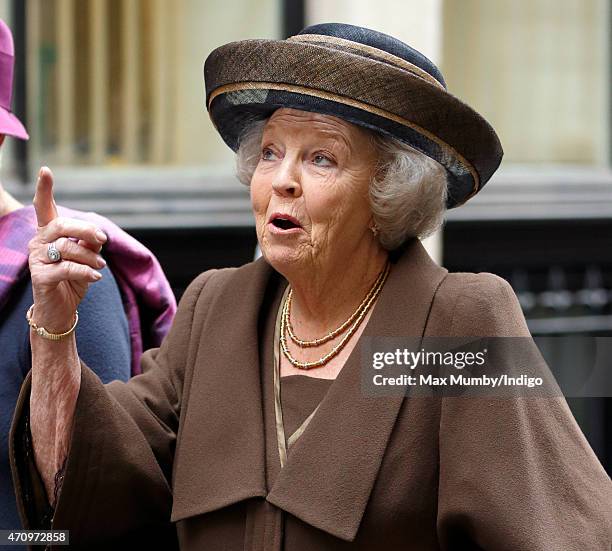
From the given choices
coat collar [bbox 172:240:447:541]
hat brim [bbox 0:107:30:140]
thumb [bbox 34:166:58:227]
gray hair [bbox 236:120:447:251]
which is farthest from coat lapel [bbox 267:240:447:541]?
hat brim [bbox 0:107:30:140]

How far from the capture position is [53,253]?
7.70 ft

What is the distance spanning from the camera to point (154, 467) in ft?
8.32

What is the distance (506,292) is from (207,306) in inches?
26.8

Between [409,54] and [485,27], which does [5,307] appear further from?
[485,27]

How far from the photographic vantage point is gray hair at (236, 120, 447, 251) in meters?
2.47

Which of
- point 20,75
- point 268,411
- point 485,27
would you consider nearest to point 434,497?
point 268,411

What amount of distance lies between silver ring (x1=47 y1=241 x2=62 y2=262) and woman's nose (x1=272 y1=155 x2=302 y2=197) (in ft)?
1.46

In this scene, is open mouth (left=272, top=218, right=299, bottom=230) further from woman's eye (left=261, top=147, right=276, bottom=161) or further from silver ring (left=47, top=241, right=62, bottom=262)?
silver ring (left=47, top=241, right=62, bottom=262)

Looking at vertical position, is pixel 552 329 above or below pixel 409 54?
below

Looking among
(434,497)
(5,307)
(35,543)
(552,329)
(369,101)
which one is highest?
(369,101)

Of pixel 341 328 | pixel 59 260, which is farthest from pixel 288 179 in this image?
pixel 59 260

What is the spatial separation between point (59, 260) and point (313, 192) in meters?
0.52

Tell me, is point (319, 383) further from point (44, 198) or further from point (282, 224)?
point (44, 198)

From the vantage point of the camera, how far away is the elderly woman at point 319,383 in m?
2.29
